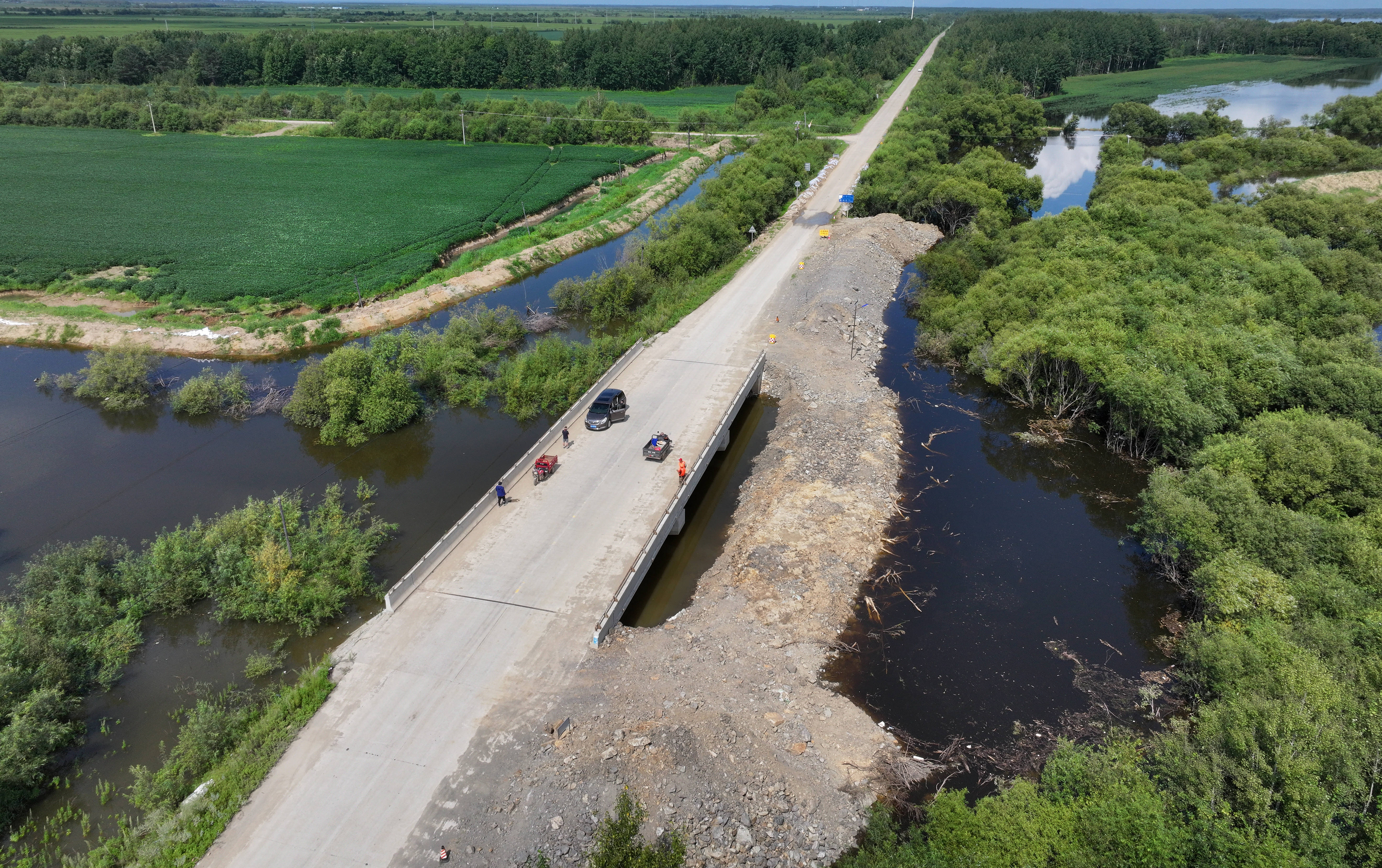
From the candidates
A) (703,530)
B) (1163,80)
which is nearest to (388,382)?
(703,530)

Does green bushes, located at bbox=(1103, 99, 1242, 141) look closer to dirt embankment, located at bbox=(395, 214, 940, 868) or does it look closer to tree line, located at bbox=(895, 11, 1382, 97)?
tree line, located at bbox=(895, 11, 1382, 97)

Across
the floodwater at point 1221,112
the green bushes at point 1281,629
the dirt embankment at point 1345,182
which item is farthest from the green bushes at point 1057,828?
the dirt embankment at point 1345,182

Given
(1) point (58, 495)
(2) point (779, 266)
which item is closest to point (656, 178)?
(2) point (779, 266)

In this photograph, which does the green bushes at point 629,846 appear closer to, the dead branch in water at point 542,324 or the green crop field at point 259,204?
the dead branch in water at point 542,324

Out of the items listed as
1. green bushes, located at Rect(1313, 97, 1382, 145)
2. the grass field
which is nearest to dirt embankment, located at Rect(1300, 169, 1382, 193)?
green bushes, located at Rect(1313, 97, 1382, 145)

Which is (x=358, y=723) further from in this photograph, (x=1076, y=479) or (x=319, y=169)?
(x=319, y=169)

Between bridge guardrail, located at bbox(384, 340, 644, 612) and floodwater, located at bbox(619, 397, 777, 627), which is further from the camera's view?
floodwater, located at bbox(619, 397, 777, 627)
